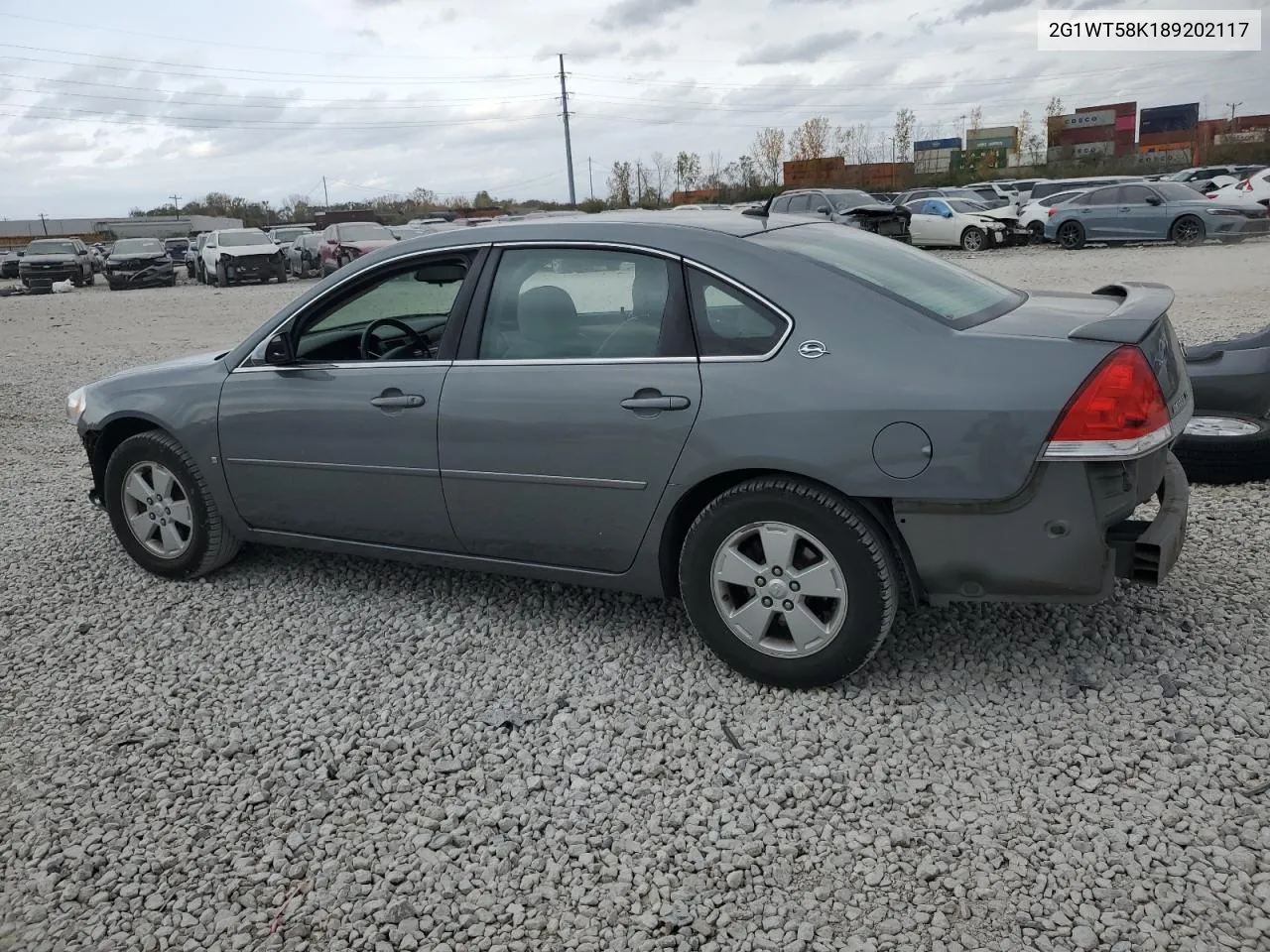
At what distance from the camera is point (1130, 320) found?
325cm

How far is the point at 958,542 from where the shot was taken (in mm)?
3219

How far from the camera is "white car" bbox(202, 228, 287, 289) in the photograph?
95.1ft

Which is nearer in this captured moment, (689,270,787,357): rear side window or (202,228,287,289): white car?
(689,270,787,357): rear side window

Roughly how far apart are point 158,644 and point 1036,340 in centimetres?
359

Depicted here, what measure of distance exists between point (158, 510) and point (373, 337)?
4.74 feet

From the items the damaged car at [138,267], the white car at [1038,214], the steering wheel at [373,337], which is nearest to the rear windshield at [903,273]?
the steering wheel at [373,337]

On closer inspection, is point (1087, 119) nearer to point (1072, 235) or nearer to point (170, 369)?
point (1072, 235)

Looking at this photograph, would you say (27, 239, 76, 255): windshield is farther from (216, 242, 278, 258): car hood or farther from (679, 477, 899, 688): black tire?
(679, 477, 899, 688): black tire

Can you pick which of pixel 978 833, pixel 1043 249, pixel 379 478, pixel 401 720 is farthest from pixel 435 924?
pixel 1043 249

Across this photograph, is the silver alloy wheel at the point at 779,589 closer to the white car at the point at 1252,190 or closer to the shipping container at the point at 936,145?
the white car at the point at 1252,190

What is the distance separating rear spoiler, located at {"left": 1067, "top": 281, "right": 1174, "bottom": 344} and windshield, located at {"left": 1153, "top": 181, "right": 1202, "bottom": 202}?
69.0ft

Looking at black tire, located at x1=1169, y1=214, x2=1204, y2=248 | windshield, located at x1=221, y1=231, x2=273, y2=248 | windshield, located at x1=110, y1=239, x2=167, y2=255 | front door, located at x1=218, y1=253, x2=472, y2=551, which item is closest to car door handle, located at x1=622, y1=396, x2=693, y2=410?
front door, located at x1=218, y1=253, x2=472, y2=551

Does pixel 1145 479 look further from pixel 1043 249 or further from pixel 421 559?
pixel 1043 249

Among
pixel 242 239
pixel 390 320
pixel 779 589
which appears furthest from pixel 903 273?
pixel 242 239
